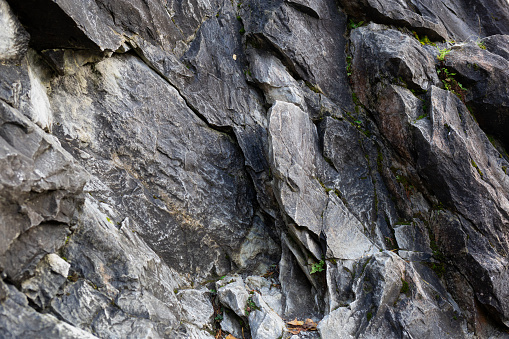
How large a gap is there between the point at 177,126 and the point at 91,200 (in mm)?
2255

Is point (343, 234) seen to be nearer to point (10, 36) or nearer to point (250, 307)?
point (250, 307)

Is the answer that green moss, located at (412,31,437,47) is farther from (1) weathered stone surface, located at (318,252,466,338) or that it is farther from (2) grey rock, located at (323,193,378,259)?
(1) weathered stone surface, located at (318,252,466,338)

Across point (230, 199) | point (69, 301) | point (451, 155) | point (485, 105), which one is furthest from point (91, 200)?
point (485, 105)

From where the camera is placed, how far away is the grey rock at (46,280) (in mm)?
4410

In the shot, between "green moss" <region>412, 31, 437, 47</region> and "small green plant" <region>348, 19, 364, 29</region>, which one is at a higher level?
"green moss" <region>412, 31, 437, 47</region>

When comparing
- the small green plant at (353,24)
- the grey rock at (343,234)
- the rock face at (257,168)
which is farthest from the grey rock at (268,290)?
the small green plant at (353,24)

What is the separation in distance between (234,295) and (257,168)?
250 centimetres

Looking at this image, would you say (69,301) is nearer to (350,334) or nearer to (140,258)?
(140,258)

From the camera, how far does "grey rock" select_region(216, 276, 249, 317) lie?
636 cm

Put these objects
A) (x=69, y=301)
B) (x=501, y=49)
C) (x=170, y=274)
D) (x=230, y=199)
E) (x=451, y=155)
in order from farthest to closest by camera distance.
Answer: (x=501, y=49) → (x=230, y=199) → (x=451, y=155) → (x=170, y=274) → (x=69, y=301)

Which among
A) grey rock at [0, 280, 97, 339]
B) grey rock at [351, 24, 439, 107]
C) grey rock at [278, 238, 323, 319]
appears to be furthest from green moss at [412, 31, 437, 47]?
grey rock at [0, 280, 97, 339]

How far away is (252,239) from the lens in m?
7.71

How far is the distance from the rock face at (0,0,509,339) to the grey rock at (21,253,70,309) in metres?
0.02

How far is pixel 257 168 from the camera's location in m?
7.71
